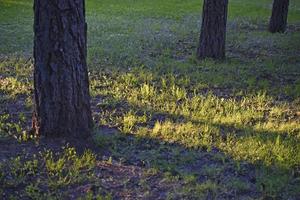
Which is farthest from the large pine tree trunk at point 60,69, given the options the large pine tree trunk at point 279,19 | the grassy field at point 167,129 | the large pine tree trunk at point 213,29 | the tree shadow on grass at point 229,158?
the large pine tree trunk at point 279,19

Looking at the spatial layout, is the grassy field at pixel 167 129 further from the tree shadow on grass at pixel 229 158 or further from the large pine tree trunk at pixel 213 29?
the large pine tree trunk at pixel 213 29

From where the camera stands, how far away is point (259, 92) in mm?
7879

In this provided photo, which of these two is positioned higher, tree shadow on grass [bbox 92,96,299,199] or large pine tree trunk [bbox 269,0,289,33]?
large pine tree trunk [bbox 269,0,289,33]

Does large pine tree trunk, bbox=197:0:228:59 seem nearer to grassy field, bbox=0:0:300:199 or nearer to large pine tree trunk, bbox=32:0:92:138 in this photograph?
grassy field, bbox=0:0:300:199

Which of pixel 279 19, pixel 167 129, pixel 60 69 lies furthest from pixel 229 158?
pixel 279 19

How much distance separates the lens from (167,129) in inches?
235

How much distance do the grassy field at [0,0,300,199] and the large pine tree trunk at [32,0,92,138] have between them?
277 millimetres

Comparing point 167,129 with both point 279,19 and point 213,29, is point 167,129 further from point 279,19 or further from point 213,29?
point 279,19

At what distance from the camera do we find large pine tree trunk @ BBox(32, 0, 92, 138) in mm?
5082

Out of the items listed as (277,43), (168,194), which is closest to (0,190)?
(168,194)

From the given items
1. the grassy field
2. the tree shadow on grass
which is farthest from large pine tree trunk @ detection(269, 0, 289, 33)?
the tree shadow on grass

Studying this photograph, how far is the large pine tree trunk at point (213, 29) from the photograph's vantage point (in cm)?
1063

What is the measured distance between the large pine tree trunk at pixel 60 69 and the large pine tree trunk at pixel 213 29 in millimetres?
5866

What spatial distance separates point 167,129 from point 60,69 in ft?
5.51
